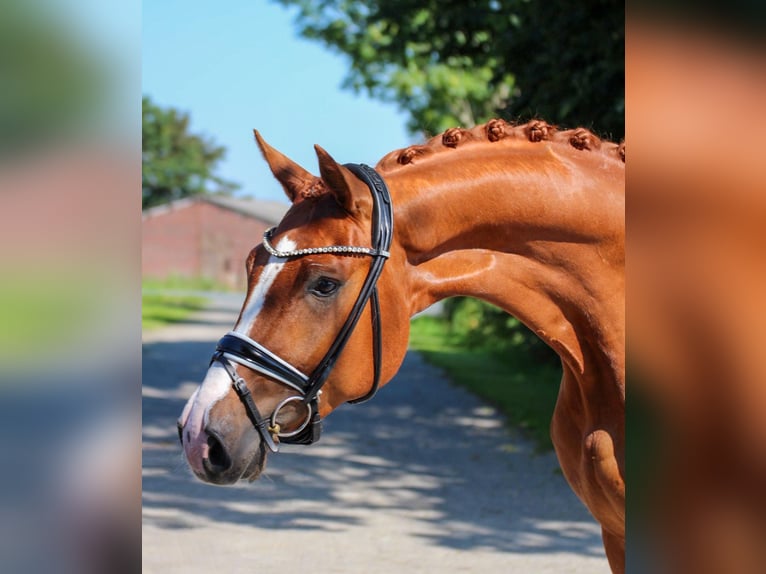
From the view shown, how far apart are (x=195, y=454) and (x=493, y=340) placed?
15.8 metres

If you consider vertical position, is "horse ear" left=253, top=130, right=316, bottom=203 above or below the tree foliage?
below

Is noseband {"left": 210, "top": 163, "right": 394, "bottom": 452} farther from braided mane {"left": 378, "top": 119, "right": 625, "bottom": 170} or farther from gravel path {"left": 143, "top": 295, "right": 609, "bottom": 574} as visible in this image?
gravel path {"left": 143, "top": 295, "right": 609, "bottom": 574}

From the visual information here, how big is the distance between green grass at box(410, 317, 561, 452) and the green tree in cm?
5160

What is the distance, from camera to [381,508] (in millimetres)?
6930

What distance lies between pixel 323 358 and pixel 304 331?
0.09m

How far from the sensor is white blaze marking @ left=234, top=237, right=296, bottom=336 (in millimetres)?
2025

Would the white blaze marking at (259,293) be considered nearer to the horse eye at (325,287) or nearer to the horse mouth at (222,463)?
the horse eye at (325,287)

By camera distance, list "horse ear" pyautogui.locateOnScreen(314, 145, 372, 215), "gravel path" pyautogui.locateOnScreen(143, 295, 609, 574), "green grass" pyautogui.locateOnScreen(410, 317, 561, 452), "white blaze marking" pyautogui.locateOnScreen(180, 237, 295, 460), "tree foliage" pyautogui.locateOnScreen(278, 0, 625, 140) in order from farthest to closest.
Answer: "green grass" pyautogui.locateOnScreen(410, 317, 561, 452) → "tree foliage" pyautogui.locateOnScreen(278, 0, 625, 140) → "gravel path" pyautogui.locateOnScreen(143, 295, 609, 574) → "horse ear" pyautogui.locateOnScreen(314, 145, 372, 215) → "white blaze marking" pyautogui.locateOnScreen(180, 237, 295, 460)

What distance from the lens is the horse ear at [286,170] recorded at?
7.65ft

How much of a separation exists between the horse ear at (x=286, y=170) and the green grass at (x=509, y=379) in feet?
22.9

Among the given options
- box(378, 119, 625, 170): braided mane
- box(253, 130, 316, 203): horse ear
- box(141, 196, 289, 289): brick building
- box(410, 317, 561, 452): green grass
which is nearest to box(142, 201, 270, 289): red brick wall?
box(141, 196, 289, 289): brick building
